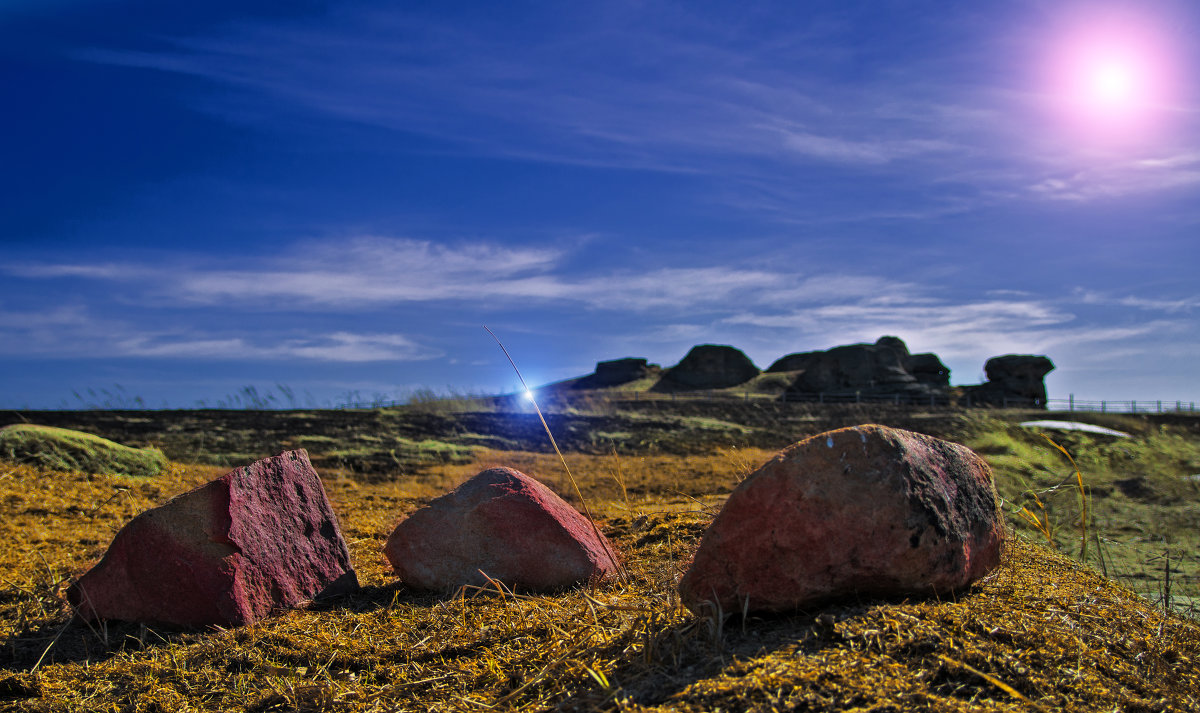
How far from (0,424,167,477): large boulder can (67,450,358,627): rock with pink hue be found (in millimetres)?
5598

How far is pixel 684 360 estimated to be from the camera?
144 ft

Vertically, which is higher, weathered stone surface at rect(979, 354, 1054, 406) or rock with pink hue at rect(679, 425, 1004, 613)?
weathered stone surface at rect(979, 354, 1054, 406)

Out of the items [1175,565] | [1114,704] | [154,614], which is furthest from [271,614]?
[1175,565]

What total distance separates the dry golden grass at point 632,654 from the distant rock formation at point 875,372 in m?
31.3

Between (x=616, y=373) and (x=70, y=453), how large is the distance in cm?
3670

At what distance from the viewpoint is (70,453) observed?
28.3ft

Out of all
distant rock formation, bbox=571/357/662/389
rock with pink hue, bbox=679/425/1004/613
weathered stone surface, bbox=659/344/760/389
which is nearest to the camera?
rock with pink hue, bbox=679/425/1004/613

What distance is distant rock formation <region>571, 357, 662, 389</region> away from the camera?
144ft

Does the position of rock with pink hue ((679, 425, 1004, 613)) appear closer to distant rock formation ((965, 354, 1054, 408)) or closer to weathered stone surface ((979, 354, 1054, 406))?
distant rock formation ((965, 354, 1054, 408))

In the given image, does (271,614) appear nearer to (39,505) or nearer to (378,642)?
(378,642)

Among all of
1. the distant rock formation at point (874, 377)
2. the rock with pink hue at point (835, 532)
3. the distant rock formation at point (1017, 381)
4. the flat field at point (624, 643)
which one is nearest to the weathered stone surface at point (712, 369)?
the distant rock formation at point (874, 377)

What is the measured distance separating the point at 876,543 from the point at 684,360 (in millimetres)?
41621

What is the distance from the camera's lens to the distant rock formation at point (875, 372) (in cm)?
3400

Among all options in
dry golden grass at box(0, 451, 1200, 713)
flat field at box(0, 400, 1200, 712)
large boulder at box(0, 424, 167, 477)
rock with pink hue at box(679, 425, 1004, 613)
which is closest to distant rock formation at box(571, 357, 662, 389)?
large boulder at box(0, 424, 167, 477)
